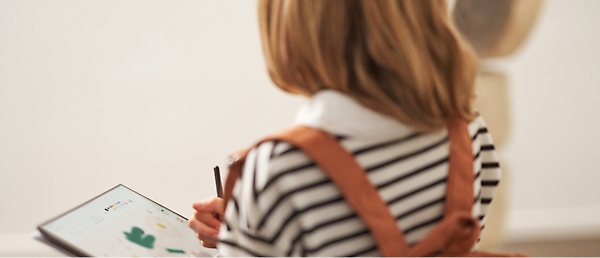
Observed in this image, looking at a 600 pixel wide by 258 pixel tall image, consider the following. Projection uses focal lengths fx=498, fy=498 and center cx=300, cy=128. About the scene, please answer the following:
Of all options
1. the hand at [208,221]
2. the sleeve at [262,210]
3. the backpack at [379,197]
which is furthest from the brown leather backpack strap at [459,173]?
the hand at [208,221]

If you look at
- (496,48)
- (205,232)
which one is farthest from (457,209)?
(496,48)

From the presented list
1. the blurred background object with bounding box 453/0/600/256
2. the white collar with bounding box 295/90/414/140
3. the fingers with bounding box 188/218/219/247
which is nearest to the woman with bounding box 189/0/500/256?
the white collar with bounding box 295/90/414/140

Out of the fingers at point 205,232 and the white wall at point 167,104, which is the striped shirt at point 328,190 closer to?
the fingers at point 205,232

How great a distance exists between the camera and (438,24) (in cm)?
51

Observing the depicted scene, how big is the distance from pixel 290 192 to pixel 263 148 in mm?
49

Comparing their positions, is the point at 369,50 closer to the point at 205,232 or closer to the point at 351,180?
the point at 351,180

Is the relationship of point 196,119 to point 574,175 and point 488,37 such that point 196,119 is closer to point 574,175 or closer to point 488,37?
point 488,37

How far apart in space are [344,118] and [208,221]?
296 mm

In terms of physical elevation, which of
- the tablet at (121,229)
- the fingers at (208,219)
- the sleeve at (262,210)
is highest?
the sleeve at (262,210)

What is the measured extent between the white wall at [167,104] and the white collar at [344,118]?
2.85 ft

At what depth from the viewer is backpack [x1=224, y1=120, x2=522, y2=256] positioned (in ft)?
1.48

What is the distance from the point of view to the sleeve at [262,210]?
0.45 m

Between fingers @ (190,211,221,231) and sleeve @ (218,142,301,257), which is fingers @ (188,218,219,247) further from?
sleeve @ (218,142,301,257)

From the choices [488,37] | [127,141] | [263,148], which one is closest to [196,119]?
[127,141]
